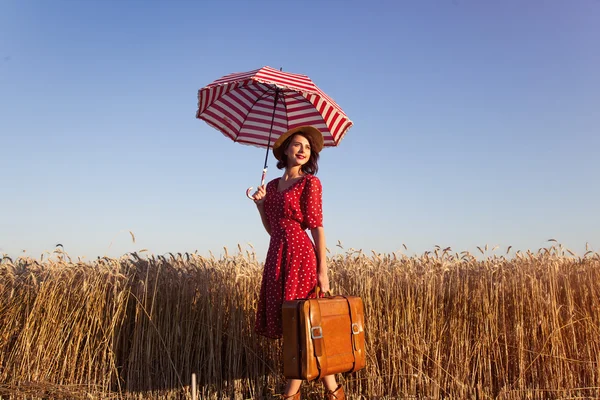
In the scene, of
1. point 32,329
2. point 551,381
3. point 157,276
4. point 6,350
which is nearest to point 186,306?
point 157,276

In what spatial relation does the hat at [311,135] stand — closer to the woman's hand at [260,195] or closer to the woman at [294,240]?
the woman at [294,240]

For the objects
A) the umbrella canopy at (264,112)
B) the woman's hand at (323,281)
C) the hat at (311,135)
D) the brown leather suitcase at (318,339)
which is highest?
the umbrella canopy at (264,112)

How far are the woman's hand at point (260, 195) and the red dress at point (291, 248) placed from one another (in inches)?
3.6

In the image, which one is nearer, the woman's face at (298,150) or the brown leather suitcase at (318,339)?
the brown leather suitcase at (318,339)

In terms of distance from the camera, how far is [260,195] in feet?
12.9

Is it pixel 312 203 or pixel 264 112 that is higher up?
pixel 264 112

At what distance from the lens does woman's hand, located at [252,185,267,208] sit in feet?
12.8

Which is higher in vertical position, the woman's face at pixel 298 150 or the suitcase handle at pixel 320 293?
the woman's face at pixel 298 150

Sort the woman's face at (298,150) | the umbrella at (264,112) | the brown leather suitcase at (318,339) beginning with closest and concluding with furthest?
the brown leather suitcase at (318,339) → the woman's face at (298,150) → the umbrella at (264,112)

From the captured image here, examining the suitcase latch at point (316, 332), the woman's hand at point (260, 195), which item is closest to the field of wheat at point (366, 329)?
the woman's hand at point (260, 195)

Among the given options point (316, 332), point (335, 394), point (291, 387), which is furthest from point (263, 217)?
point (335, 394)

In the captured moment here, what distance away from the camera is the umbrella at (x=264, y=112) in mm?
4461

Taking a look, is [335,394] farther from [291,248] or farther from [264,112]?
[264,112]

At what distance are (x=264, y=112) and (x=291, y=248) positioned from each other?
1478mm
